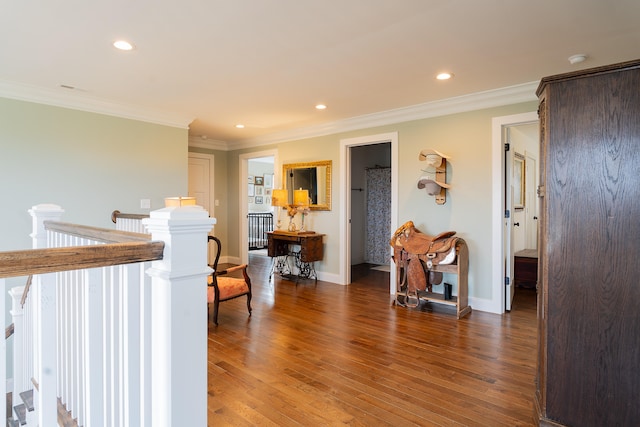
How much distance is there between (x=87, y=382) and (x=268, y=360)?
1622 mm

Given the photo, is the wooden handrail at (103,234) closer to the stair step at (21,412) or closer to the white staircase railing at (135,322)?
the white staircase railing at (135,322)

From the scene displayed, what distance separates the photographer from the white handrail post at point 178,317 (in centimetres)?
98

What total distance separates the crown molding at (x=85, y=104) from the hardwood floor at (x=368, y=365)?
258 cm

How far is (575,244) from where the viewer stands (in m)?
1.73

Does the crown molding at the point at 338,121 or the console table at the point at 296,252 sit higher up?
the crown molding at the point at 338,121

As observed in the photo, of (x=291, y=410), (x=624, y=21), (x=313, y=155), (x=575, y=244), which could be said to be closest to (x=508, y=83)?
(x=624, y=21)

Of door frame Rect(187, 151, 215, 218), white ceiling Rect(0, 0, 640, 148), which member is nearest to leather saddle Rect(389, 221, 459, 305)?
white ceiling Rect(0, 0, 640, 148)

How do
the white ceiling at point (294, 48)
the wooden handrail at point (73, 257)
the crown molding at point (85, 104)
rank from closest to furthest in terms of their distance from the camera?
the wooden handrail at point (73, 257), the white ceiling at point (294, 48), the crown molding at point (85, 104)

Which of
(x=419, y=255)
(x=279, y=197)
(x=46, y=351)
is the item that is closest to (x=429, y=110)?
(x=419, y=255)

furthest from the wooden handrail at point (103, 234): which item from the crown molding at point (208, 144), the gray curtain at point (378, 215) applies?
the gray curtain at point (378, 215)

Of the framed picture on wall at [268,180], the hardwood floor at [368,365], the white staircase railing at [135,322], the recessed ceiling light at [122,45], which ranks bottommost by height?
the hardwood floor at [368,365]

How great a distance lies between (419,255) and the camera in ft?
13.1

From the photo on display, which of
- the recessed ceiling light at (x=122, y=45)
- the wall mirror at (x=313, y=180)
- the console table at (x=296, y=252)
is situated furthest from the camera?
the wall mirror at (x=313, y=180)

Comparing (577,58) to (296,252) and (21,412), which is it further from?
(21,412)
